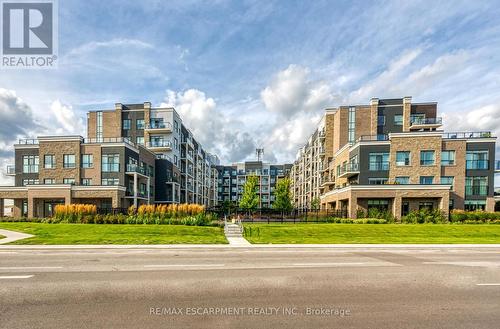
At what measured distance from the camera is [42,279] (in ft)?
27.9

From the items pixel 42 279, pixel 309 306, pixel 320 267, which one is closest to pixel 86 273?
pixel 42 279

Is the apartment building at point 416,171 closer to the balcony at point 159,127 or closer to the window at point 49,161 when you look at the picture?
the balcony at point 159,127

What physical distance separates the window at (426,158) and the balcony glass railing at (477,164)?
Answer: 20.8ft

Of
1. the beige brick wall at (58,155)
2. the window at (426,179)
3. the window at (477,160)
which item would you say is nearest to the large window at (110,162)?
the beige brick wall at (58,155)

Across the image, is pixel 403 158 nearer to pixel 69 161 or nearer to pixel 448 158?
pixel 448 158

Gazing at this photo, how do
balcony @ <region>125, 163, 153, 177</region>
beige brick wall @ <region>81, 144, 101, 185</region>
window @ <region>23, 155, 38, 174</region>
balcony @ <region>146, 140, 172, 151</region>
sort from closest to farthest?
beige brick wall @ <region>81, 144, 101, 185</region>
balcony @ <region>125, 163, 153, 177</region>
window @ <region>23, 155, 38, 174</region>
balcony @ <region>146, 140, 172, 151</region>

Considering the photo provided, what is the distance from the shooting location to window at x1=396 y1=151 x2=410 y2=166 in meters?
38.7

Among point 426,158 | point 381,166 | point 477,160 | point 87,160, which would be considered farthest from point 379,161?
point 87,160

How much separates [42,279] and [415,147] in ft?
142

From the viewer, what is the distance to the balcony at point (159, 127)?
51188mm

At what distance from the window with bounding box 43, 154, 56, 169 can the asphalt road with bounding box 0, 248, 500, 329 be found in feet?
107

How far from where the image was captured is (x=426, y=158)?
38.5m

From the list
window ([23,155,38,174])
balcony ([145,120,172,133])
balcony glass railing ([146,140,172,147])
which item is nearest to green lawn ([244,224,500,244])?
balcony glass railing ([146,140,172,147])

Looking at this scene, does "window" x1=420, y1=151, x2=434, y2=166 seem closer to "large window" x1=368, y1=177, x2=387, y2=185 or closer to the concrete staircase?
"large window" x1=368, y1=177, x2=387, y2=185
